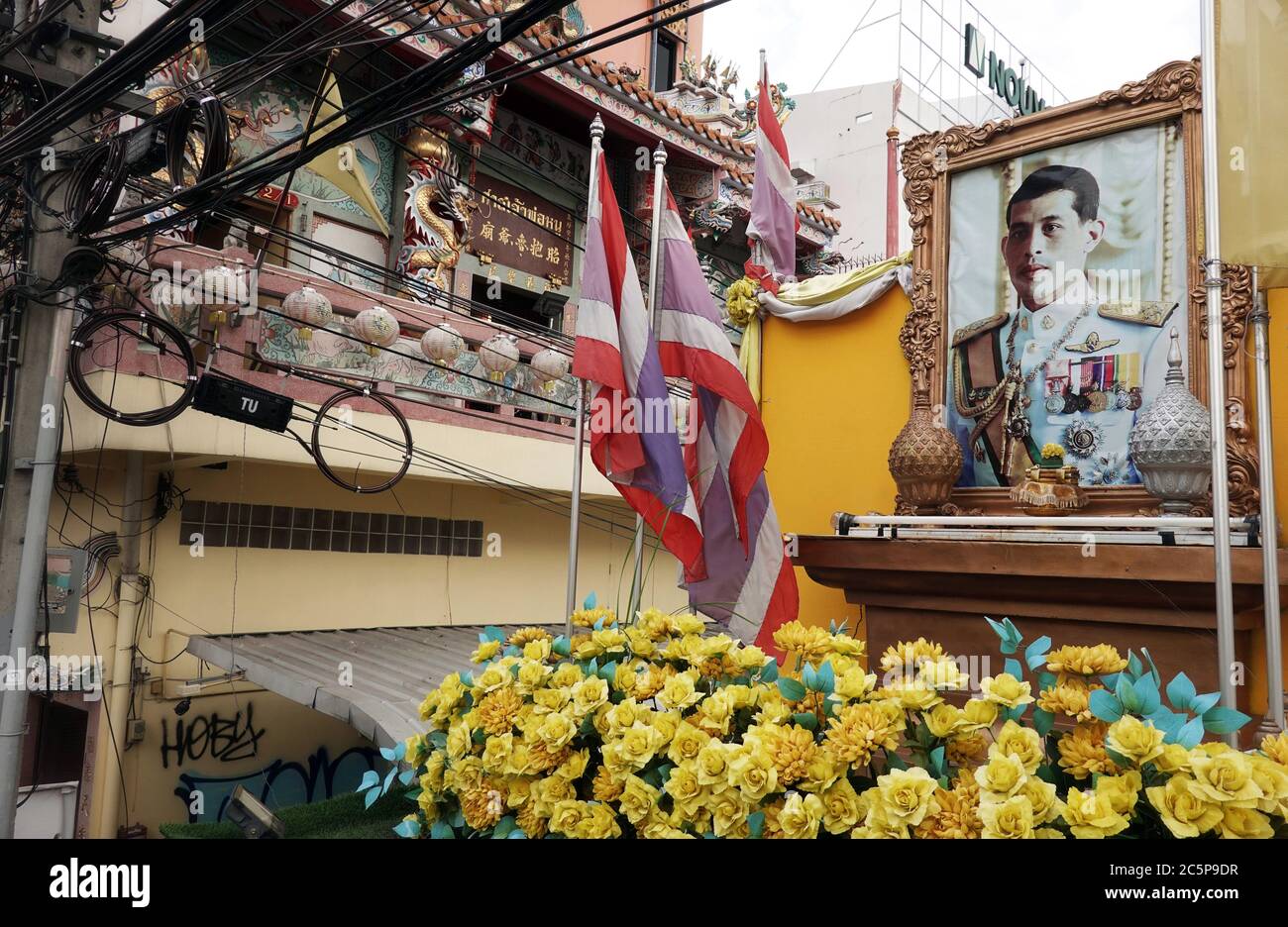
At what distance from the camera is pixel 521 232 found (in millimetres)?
13727

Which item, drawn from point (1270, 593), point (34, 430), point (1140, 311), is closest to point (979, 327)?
point (1140, 311)

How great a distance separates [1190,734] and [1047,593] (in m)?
2.89

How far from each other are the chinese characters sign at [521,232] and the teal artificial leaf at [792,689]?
1132cm

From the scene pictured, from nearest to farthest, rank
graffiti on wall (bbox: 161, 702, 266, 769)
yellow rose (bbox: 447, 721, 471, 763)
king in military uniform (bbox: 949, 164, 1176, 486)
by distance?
yellow rose (bbox: 447, 721, 471, 763) < king in military uniform (bbox: 949, 164, 1176, 486) < graffiti on wall (bbox: 161, 702, 266, 769)

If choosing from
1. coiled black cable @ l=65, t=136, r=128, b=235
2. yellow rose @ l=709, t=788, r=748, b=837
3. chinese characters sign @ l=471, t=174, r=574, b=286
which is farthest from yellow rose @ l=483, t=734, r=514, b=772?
chinese characters sign @ l=471, t=174, r=574, b=286

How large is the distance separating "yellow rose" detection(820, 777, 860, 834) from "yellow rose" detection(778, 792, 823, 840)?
0.04 m

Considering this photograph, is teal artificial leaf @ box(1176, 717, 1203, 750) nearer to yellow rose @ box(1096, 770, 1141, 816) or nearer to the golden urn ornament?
yellow rose @ box(1096, 770, 1141, 816)

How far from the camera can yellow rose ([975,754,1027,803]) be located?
6.00 feet

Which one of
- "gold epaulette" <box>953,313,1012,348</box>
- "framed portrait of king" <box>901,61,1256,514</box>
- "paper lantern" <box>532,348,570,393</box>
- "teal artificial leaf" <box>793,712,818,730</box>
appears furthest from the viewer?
"paper lantern" <box>532,348,570,393</box>

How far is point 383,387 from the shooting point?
1034 cm

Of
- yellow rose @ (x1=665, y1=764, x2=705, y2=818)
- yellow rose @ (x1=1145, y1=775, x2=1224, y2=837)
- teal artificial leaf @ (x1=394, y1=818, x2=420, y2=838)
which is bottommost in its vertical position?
teal artificial leaf @ (x1=394, y1=818, x2=420, y2=838)

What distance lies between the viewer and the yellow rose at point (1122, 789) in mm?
1818
